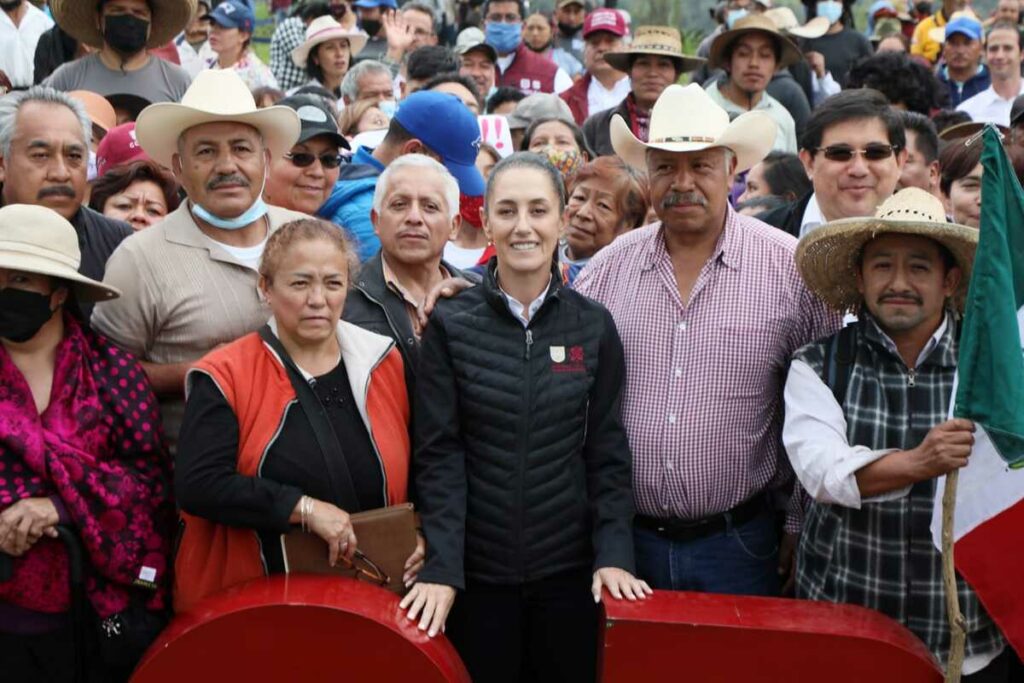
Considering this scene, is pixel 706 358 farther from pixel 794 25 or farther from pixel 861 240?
pixel 794 25

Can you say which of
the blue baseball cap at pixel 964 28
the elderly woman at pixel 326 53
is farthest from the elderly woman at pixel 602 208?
the blue baseball cap at pixel 964 28

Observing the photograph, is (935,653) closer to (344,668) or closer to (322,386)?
(344,668)

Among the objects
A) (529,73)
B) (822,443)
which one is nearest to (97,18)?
(529,73)

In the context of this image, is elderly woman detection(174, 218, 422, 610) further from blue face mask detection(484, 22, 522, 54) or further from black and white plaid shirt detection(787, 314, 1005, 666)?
blue face mask detection(484, 22, 522, 54)

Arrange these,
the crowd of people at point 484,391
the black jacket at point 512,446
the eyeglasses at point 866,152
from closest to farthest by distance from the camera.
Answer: the crowd of people at point 484,391
the black jacket at point 512,446
the eyeglasses at point 866,152

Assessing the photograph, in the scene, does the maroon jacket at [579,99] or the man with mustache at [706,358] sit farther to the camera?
the maroon jacket at [579,99]

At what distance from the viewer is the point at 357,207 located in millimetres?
5047

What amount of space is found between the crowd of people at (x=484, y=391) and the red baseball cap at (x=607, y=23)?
17.7 feet

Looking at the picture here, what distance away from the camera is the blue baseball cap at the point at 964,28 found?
34.4 ft

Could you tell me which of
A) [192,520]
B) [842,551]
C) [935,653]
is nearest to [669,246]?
[842,551]

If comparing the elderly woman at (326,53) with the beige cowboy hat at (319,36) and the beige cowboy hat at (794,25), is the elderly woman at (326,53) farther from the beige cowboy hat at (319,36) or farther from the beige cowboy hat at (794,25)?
the beige cowboy hat at (794,25)

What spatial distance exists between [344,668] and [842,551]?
Result: 1.52 meters

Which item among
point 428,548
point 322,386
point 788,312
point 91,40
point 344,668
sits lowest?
point 344,668

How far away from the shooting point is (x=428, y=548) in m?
3.56
